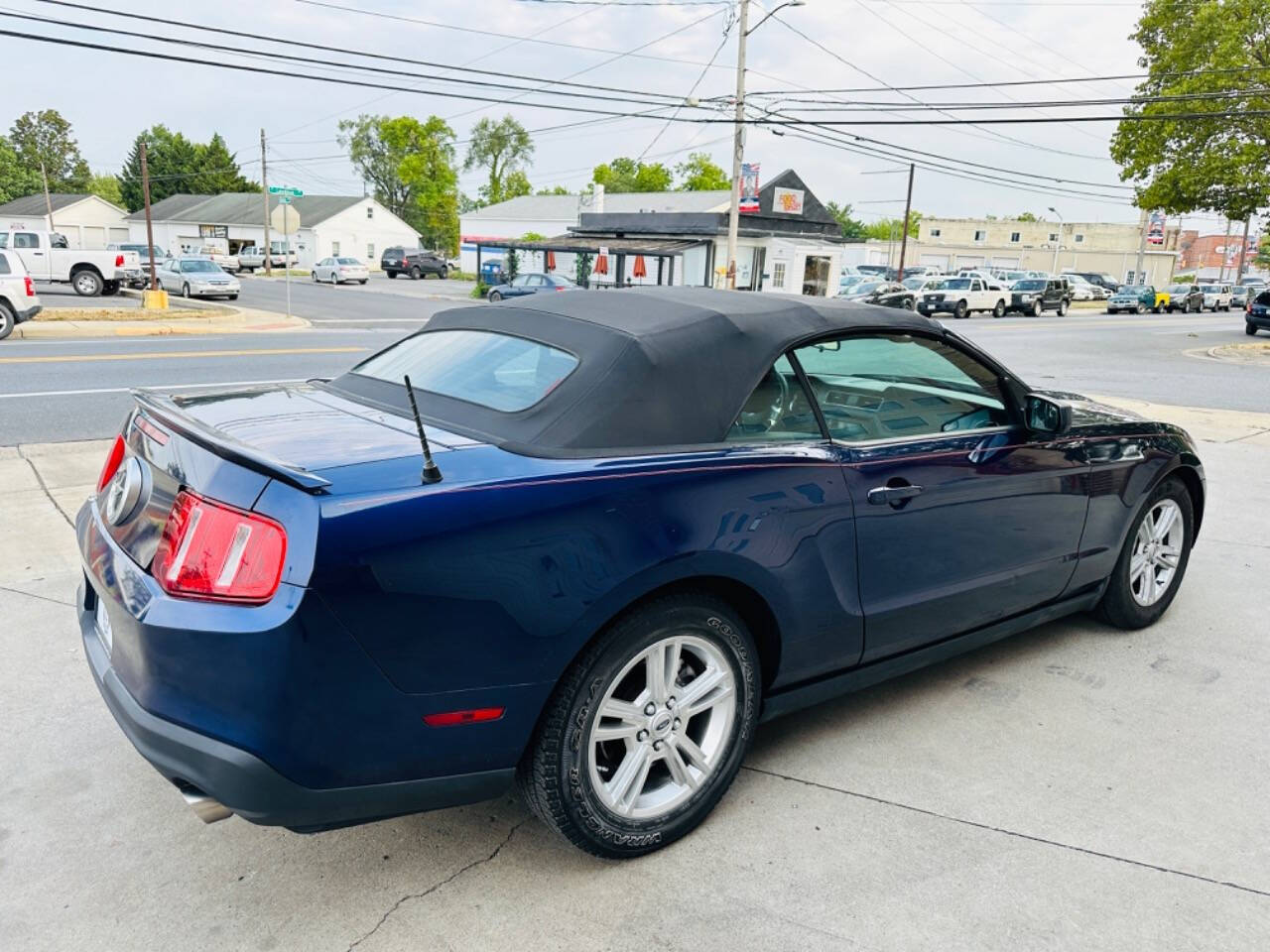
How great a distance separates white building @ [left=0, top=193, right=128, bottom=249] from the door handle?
92475mm

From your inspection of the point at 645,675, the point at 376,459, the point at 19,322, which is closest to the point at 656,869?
the point at 645,675

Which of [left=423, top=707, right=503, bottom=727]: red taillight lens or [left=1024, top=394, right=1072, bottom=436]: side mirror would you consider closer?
[left=423, top=707, right=503, bottom=727]: red taillight lens


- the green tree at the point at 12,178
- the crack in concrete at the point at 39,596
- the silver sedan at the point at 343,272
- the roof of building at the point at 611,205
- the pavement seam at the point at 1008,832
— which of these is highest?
the green tree at the point at 12,178

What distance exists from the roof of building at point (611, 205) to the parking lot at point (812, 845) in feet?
143

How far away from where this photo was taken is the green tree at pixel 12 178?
98.1 metres

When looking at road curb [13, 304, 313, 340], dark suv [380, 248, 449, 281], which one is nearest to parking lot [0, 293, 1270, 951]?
road curb [13, 304, 313, 340]

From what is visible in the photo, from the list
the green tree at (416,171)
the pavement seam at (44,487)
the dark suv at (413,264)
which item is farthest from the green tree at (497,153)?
the pavement seam at (44,487)

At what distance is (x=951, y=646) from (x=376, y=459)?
7.50 feet

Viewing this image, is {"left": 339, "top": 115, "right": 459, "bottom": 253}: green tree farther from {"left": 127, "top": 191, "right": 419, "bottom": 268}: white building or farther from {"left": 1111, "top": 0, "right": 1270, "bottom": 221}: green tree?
{"left": 1111, "top": 0, "right": 1270, "bottom": 221}: green tree

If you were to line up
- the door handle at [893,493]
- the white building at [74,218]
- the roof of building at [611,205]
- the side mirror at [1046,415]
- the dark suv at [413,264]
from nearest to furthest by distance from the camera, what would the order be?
the door handle at [893,493]
the side mirror at [1046,415]
the roof of building at [611,205]
the dark suv at [413,264]
the white building at [74,218]

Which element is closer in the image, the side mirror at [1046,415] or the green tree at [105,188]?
the side mirror at [1046,415]

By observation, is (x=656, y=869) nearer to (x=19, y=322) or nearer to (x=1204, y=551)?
(x=1204, y=551)

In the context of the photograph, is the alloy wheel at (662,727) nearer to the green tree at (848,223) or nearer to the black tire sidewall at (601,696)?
the black tire sidewall at (601,696)

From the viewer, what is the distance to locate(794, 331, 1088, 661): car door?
3146 millimetres
